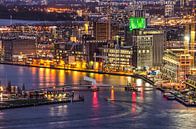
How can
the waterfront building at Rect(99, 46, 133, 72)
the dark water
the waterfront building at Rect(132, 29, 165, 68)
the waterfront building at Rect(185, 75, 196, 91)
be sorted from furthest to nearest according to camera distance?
the waterfront building at Rect(99, 46, 133, 72), the waterfront building at Rect(132, 29, 165, 68), the waterfront building at Rect(185, 75, 196, 91), the dark water

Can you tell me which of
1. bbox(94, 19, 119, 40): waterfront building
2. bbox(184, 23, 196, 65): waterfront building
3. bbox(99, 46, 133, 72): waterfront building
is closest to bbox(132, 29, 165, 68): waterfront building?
bbox(99, 46, 133, 72): waterfront building

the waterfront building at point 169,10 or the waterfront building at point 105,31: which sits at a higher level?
the waterfront building at point 169,10

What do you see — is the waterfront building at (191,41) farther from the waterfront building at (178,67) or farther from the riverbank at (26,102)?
the riverbank at (26,102)

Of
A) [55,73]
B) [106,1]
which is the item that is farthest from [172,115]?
[106,1]

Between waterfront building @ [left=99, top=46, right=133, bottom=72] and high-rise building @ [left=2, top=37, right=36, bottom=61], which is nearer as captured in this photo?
waterfront building @ [left=99, top=46, right=133, bottom=72]

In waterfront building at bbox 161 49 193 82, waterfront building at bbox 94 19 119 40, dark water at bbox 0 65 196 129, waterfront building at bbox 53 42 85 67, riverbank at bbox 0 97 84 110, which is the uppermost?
waterfront building at bbox 94 19 119 40

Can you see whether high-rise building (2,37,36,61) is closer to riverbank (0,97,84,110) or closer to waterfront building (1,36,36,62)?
waterfront building (1,36,36,62)

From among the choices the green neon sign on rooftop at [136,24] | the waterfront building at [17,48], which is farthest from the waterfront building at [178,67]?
the waterfront building at [17,48]

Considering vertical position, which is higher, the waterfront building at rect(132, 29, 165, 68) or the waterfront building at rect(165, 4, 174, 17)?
the waterfront building at rect(165, 4, 174, 17)

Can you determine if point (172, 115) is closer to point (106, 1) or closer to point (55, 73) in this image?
point (55, 73)
